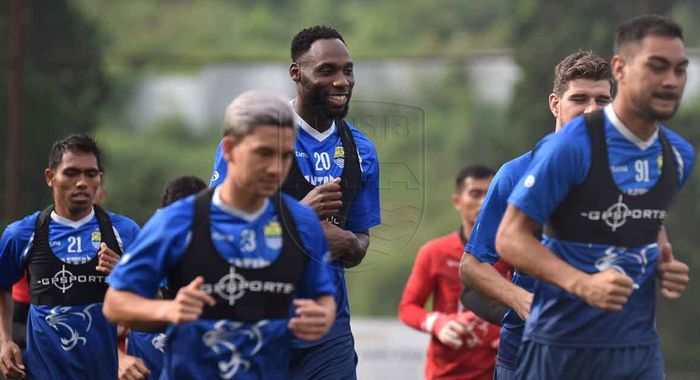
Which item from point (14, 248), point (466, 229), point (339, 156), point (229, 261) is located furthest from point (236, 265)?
point (466, 229)

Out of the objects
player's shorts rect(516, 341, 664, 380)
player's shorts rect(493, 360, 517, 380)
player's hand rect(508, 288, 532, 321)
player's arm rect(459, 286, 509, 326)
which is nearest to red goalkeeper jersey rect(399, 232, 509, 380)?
player's arm rect(459, 286, 509, 326)

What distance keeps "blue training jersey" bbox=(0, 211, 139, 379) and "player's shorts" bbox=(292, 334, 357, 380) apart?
1537 millimetres

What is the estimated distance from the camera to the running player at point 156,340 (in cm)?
683

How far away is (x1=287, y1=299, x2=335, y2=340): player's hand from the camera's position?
14.0 feet

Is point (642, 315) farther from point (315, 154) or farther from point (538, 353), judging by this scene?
point (315, 154)

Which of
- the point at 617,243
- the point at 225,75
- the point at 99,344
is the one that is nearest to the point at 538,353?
the point at 617,243

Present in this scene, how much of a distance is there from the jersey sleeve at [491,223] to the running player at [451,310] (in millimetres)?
1892

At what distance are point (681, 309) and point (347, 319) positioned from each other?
7.33 metres

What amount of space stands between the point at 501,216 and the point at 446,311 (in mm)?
2720

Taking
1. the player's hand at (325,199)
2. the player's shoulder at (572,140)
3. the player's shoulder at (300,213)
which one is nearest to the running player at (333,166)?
the player's hand at (325,199)

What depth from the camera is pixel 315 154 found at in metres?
6.02

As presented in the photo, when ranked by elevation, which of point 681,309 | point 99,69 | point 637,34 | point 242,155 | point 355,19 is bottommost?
point 681,309

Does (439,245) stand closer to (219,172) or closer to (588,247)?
(219,172)

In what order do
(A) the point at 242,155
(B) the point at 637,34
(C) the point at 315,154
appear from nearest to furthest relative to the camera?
(A) the point at 242,155, (B) the point at 637,34, (C) the point at 315,154
